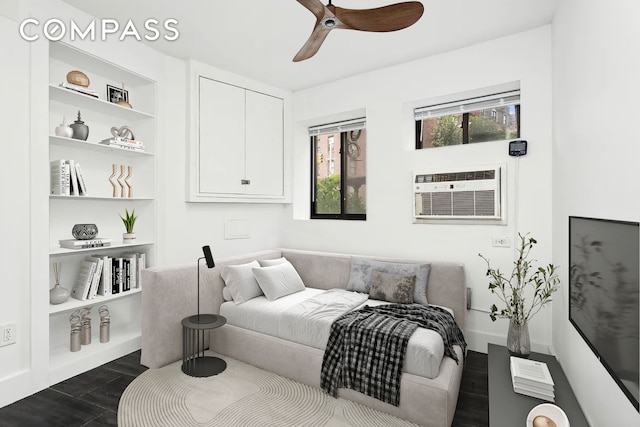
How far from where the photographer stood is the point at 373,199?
355 centimetres

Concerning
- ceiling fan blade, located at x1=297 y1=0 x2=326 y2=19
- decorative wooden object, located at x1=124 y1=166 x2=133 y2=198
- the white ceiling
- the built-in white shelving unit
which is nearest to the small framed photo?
the built-in white shelving unit

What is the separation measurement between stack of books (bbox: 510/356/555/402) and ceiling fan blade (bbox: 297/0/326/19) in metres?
2.12

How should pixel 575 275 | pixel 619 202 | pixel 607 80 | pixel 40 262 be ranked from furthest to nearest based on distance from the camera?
pixel 40 262 < pixel 575 275 < pixel 607 80 < pixel 619 202

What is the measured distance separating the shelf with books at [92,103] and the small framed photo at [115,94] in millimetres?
120

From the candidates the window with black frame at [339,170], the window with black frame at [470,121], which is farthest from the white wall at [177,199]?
the window with black frame at [470,121]

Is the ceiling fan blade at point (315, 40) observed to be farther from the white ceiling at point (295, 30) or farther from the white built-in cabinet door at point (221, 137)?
the white built-in cabinet door at point (221, 137)

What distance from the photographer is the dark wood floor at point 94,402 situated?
1.96 meters

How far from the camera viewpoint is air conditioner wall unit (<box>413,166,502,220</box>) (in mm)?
2854

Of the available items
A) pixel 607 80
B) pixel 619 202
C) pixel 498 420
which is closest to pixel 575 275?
pixel 619 202

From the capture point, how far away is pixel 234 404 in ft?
7.00

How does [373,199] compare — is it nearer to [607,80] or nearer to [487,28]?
[487,28]

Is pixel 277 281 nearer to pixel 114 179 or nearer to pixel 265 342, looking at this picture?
pixel 265 342

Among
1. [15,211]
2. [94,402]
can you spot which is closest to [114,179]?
[15,211]

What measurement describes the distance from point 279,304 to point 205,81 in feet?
7.40
